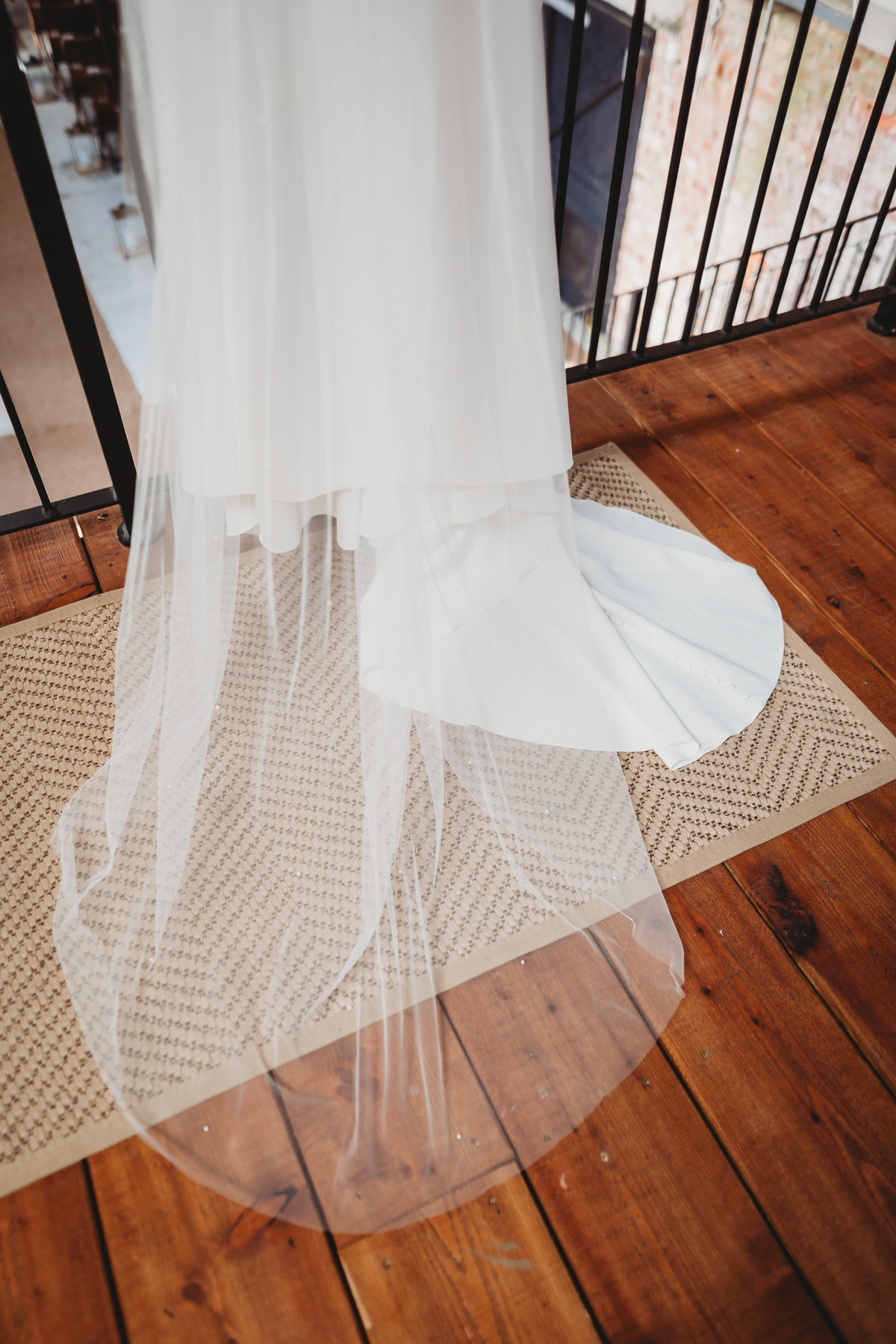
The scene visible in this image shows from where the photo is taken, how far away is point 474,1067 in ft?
3.24

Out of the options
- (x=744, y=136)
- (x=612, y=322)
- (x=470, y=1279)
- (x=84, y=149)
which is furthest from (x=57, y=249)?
(x=744, y=136)

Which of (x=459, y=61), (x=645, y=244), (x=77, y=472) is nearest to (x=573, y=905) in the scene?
(x=459, y=61)

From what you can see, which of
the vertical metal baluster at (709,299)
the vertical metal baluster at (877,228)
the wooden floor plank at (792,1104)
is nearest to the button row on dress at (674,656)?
the wooden floor plank at (792,1104)

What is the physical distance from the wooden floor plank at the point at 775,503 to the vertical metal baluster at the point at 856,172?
291 mm

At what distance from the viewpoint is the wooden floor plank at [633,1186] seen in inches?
34.1

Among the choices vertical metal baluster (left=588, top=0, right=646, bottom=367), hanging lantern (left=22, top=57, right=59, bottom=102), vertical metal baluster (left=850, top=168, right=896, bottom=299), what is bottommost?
vertical metal baluster (left=850, top=168, right=896, bottom=299)

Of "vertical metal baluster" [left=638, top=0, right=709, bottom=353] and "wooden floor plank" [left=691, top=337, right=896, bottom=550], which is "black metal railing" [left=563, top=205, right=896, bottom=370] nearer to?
"wooden floor plank" [left=691, top=337, right=896, bottom=550]

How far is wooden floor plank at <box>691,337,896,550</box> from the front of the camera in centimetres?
163

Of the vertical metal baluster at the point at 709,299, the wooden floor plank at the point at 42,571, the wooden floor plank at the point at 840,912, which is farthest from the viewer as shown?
the vertical metal baluster at the point at 709,299

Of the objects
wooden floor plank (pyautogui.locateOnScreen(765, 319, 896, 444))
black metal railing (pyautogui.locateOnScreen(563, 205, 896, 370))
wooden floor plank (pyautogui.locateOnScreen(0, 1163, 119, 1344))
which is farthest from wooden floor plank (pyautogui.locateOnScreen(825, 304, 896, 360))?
wooden floor plank (pyautogui.locateOnScreen(0, 1163, 119, 1344))

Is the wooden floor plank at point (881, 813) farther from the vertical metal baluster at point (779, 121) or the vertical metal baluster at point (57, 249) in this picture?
the vertical metal baluster at point (57, 249)

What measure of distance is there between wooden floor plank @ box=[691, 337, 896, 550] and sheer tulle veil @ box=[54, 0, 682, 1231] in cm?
71

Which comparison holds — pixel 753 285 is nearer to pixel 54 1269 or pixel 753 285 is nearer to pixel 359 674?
pixel 359 674

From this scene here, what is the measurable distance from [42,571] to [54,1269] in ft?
3.26
